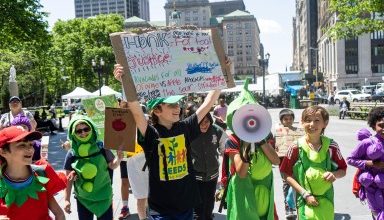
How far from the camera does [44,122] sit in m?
24.3

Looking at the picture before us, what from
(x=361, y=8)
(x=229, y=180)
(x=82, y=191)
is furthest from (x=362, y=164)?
(x=361, y=8)

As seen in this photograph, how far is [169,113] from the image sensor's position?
390 centimetres

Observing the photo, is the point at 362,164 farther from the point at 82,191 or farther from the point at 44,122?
the point at 44,122

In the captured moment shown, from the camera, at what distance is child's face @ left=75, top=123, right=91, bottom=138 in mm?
5096

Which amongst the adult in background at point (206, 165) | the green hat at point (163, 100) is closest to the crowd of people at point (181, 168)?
the green hat at point (163, 100)

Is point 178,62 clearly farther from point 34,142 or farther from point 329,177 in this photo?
point 34,142

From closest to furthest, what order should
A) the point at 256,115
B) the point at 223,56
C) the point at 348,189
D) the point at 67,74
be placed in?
the point at 256,115 → the point at 223,56 → the point at 348,189 → the point at 67,74

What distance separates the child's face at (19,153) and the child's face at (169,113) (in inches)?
42.2

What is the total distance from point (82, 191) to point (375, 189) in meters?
2.98

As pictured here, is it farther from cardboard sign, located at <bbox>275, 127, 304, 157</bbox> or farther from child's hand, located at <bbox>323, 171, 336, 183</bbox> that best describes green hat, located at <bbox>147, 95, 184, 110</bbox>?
cardboard sign, located at <bbox>275, 127, 304, 157</bbox>

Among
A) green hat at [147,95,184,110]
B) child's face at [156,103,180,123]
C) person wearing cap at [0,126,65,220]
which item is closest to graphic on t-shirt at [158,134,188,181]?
child's face at [156,103,180,123]

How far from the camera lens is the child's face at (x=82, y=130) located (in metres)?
5.10

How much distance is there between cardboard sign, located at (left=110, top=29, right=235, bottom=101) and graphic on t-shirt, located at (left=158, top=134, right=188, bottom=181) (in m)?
0.42

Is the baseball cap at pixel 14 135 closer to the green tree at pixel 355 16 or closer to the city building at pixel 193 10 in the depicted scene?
the green tree at pixel 355 16
